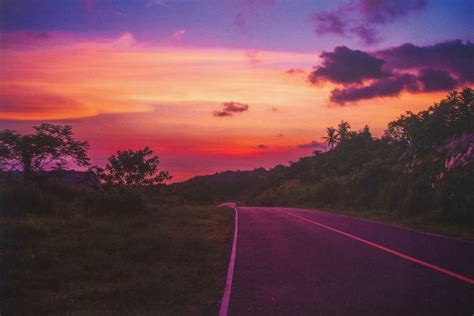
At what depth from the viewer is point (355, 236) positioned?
17.7 metres

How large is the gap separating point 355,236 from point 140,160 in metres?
26.3

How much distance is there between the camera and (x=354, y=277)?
9.87 metres

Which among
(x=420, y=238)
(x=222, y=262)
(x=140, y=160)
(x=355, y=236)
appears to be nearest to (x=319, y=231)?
(x=355, y=236)

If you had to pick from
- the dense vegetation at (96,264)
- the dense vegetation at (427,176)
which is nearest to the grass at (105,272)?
the dense vegetation at (96,264)

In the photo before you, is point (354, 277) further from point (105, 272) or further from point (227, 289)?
point (105, 272)

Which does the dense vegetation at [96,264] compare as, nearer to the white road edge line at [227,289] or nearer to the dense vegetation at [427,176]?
the white road edge line at [227,289]

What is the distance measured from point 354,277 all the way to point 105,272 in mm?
5080

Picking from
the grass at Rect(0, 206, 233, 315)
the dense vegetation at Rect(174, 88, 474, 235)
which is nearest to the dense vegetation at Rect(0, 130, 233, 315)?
the grass at Rect(0, 206, 233, 315)

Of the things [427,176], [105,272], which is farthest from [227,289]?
[427,176]

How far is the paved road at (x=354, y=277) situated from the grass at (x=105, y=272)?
2.56ft

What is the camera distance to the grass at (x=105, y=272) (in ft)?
27.1

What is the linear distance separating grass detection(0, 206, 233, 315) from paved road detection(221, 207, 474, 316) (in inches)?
30.8

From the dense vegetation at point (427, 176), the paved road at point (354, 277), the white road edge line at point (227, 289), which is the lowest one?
the white road edge line at point (227, 289)

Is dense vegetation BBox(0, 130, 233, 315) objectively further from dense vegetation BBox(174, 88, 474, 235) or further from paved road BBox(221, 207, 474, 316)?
dense vegetation BBox(174, 88, 474, 235)
